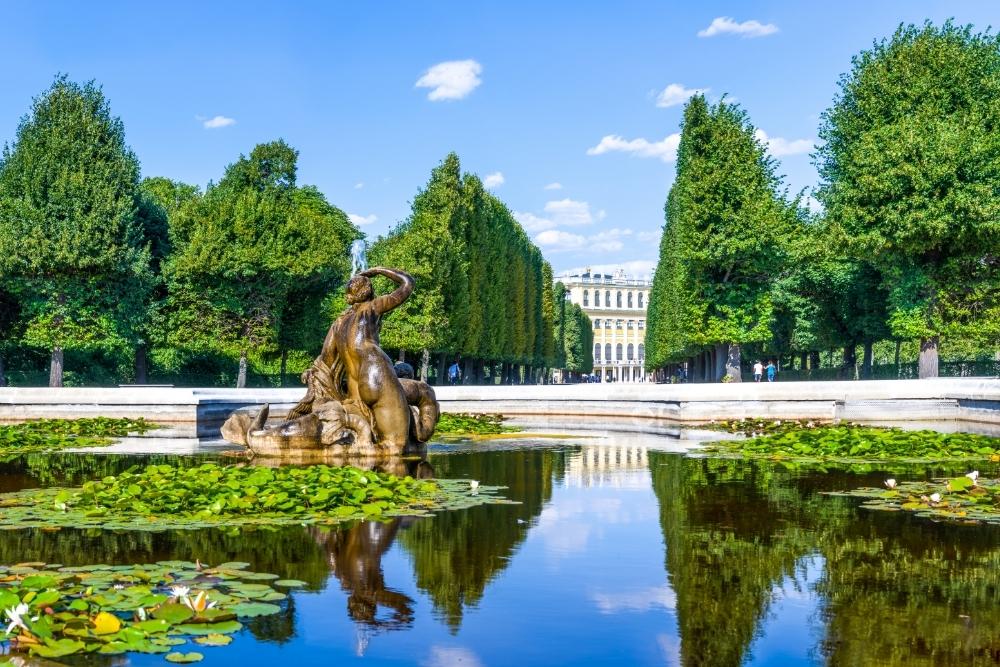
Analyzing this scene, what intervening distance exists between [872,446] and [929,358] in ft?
53.9

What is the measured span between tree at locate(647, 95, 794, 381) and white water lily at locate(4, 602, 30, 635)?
29608 millimetres

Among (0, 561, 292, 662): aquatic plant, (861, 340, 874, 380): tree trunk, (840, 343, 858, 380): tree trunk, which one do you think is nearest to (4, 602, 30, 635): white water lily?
(0, 561, 292, 662): aquatic plant

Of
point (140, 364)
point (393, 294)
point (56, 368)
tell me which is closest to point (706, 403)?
point (393, 294)

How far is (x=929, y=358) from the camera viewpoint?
1107 inches

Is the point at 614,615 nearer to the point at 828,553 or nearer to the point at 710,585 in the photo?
the point at 710,585

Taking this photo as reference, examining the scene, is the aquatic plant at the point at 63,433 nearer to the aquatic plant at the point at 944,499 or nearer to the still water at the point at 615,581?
the still water at the point at 615,581

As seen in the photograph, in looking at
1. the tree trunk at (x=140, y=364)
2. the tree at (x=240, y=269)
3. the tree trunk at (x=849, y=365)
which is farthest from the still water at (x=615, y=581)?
the tree trunk at (x=849, y=365)

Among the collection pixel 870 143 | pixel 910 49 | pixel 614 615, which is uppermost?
pixel 910 49

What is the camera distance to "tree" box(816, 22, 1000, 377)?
26.6 meters

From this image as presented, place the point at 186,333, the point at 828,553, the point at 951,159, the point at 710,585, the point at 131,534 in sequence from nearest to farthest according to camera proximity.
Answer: the point at 710,585 < the point at 828,553 < the point at 131,534 < the point at 951,159 < the point at 186,333

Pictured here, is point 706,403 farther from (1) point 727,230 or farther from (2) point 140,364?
(2) point 140,364

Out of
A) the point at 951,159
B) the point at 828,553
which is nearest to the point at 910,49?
the point at 951,159

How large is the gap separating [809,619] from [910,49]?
1157 inches

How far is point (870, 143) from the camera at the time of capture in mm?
28375
